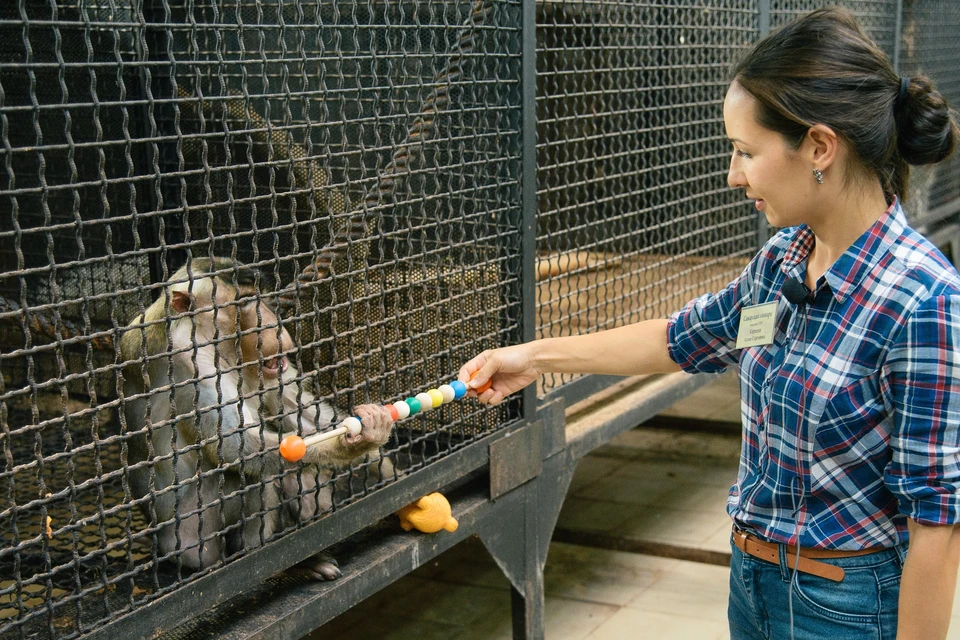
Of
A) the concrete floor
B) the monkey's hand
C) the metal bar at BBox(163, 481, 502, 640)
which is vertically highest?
the monkey's hand

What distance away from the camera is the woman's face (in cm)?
189

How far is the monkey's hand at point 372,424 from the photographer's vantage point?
2.50 metres

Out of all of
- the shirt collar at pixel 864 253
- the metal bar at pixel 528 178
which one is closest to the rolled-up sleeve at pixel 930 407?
the shirt collar at pixel 864 253

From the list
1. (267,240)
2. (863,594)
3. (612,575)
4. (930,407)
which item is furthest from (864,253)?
(612,575)

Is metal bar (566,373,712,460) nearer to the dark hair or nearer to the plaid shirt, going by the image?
the plaid shirt

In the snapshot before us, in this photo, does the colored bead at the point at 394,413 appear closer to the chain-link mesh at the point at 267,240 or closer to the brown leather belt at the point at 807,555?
the chain-link mesh at the point at 267,240

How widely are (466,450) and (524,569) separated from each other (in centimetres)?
63

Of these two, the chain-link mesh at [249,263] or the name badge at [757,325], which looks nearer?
the name badge at [757,325]

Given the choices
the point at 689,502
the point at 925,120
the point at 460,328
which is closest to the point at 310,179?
the point at 460,328

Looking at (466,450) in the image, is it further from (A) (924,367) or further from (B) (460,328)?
(A) (924,367)

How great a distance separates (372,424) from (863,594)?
45.2 inches

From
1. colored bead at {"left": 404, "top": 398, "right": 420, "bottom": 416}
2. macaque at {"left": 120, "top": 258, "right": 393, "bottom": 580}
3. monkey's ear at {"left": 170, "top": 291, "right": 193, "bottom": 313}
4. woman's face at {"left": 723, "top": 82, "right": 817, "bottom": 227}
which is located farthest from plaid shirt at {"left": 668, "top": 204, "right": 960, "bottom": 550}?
monkey's ear at {"left": 170, "top": 291, "right": 193, "bottom": 313}

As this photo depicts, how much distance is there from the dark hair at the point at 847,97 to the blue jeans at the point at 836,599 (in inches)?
27.1

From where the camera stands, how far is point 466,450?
3197 millimetres
